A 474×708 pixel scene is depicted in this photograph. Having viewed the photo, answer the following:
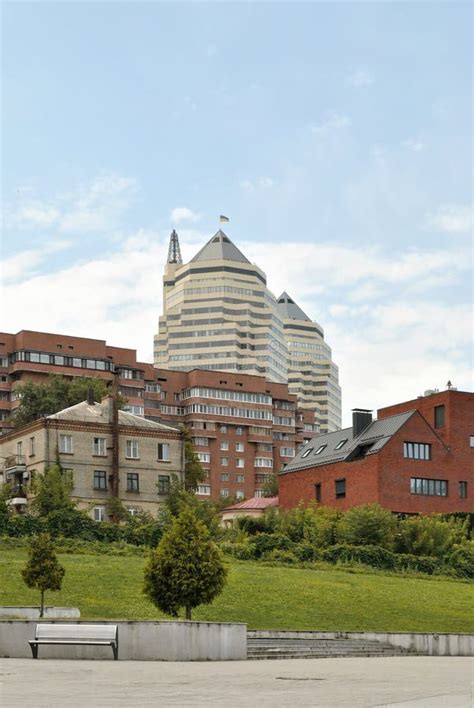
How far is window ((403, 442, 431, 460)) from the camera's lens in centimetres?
7044

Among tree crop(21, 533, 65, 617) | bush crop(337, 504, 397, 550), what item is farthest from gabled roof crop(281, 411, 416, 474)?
tree crop(21, 533, 65, 617)

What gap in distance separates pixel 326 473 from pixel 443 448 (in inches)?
324

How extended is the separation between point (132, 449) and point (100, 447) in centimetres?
223

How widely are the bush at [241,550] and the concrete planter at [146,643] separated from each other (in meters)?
25.6

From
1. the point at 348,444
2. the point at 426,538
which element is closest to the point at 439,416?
the point at 348,444

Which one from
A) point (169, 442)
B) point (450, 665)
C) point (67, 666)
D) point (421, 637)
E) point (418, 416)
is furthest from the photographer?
point (169, 442)

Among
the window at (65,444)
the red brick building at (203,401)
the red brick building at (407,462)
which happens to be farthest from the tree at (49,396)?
the red brick building at (407,462)

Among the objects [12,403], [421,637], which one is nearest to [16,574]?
[421,637]

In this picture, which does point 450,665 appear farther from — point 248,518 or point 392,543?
point 248,518

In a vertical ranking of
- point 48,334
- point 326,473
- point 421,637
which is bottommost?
point 421,637

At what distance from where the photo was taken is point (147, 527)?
54156 mm

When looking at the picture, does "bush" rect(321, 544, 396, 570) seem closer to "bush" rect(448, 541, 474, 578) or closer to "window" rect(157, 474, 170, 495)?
"bush" rect(448, 541, 474, 578)

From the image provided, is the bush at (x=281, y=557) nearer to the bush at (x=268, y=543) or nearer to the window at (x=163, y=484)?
the bush at (x=268, y=543)

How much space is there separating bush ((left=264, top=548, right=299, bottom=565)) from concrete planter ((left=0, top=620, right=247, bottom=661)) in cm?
2497
